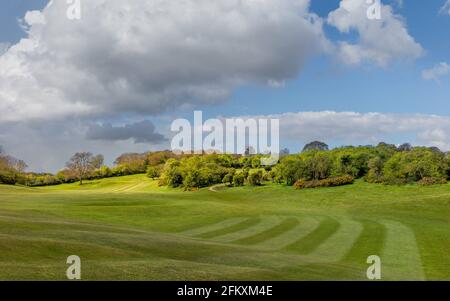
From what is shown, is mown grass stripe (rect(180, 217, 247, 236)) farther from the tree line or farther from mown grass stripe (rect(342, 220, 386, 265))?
the tree line

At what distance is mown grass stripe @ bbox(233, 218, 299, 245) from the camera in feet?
103

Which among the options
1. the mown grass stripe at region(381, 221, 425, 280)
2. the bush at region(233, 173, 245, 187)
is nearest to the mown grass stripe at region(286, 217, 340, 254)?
the mown grass stripe at region(381, 221, 425, 280)

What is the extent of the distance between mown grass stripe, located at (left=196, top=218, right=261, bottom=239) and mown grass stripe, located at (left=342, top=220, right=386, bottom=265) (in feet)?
33.8

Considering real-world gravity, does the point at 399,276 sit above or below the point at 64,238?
below

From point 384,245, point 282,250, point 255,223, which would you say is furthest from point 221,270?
point 255,223

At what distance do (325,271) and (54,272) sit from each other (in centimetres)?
1174

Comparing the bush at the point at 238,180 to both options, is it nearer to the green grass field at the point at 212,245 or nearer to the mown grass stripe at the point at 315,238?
the green grass field at the point at 212,245

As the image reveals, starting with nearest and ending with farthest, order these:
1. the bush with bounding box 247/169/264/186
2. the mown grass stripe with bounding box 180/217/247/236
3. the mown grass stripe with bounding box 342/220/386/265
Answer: the mown grass stripe with bounding box 342/220/386/265 → the mown grass stripe with bounding box 180/217/247/236 → the bush with bounding box 247/169/264/186

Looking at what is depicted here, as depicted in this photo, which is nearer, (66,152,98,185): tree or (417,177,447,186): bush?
(417,177,447,186): bush

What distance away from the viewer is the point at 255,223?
4369 centimetres

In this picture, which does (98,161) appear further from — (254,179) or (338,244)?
(338,244)

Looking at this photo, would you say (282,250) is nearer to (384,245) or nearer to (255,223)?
(384,245)

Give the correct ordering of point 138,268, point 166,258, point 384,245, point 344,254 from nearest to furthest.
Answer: point 138,268
point 166,258
point 344,254
point 384,245
